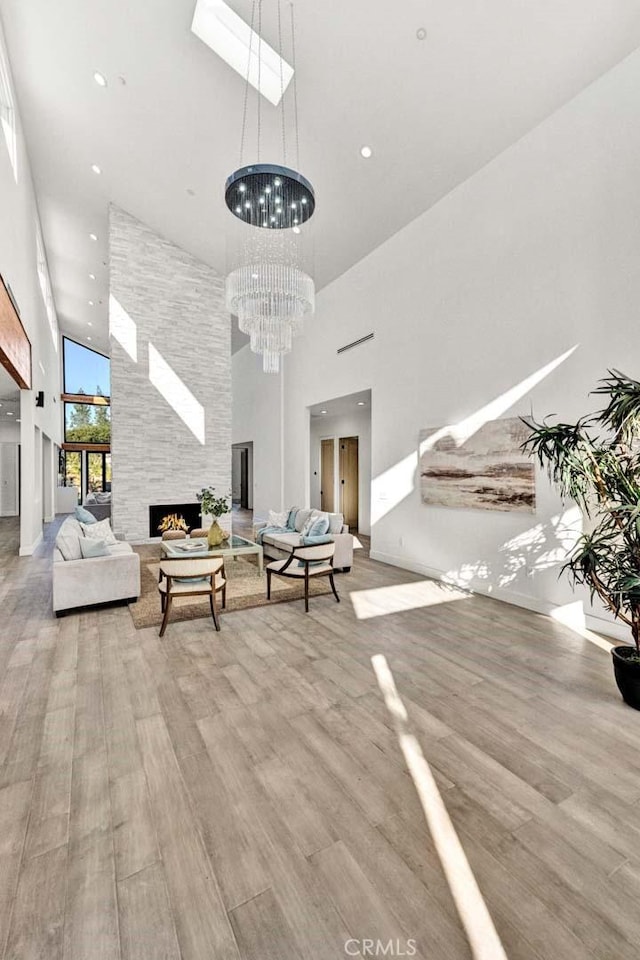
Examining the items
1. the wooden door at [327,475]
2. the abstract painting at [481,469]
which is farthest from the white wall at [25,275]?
the wooden door at [327,475]

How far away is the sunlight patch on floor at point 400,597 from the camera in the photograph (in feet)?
14.0

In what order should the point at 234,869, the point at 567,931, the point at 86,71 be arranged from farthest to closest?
the point at 86,71
the point at 234,869
the point at 567,931

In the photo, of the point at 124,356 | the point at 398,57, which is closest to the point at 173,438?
the point at 124,356

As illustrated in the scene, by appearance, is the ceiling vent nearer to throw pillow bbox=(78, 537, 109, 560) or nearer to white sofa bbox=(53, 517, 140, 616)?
white sofa bbox=(53, 517, 140, 616)

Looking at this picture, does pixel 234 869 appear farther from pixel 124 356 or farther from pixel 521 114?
pixel 124 356

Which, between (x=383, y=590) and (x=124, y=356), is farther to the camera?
(x=124, y=356)

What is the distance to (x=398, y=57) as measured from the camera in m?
3.81

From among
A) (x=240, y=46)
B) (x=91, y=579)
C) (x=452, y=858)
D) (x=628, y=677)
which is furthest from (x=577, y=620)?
(x=240, y=46)

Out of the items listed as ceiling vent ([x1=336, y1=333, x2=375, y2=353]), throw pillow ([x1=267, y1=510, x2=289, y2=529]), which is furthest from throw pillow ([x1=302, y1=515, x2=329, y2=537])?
ceiling vent ([x1=336, y1=333, x2=375, y2=353])

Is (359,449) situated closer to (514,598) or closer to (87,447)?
(514,598)

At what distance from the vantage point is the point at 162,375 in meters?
8.04

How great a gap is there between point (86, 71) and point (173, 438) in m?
5.24

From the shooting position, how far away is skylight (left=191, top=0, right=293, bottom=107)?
154 inches

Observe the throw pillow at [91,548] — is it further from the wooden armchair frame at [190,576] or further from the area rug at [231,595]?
the wooden armchair frame at [190,576]
